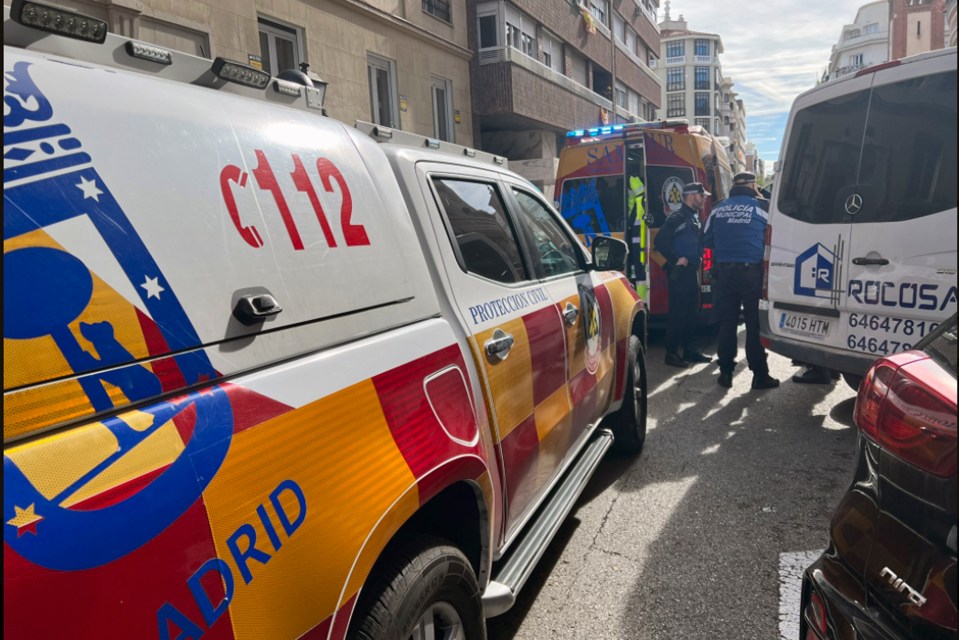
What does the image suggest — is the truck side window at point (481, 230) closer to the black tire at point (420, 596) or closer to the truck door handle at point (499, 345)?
the truck door handle at point (499, 345)

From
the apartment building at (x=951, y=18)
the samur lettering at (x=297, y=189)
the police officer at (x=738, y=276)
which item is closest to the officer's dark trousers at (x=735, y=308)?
the police officer at (x=738, y=276)

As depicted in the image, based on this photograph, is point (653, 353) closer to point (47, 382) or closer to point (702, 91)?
point (47, 382)

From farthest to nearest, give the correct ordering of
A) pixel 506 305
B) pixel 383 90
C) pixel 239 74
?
pixel 383 90 < pixel 506 305 < pixel 239 74

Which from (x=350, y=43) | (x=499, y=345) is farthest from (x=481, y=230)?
(x=350, y=43)

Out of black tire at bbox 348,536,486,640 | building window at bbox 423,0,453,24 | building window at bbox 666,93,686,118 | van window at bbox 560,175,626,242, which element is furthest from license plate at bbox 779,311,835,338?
building window at bbox 666,93,686,118

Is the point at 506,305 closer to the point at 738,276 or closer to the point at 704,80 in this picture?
the point at 738,276

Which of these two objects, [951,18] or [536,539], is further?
[951,18]

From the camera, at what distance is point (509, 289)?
8.98 ft

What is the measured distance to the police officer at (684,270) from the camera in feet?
24.1

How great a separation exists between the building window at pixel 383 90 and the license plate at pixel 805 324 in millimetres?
10074

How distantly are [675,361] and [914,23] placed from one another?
53.0m

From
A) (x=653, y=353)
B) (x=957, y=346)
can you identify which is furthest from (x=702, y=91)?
(x=957, y=346)

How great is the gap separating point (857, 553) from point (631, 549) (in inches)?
68.9

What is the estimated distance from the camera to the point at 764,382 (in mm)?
6215
